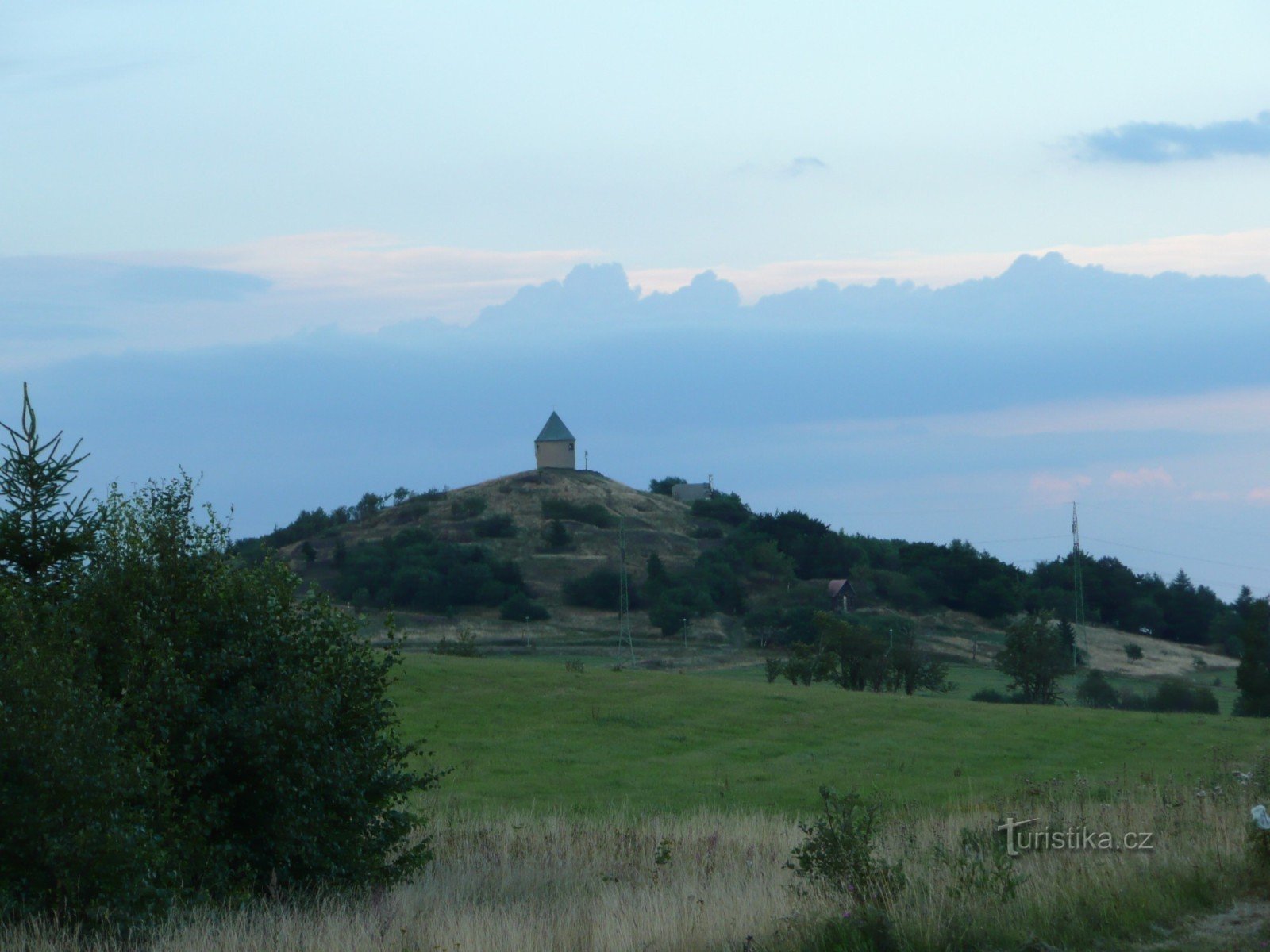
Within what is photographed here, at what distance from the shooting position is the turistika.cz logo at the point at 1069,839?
11219 millimetres

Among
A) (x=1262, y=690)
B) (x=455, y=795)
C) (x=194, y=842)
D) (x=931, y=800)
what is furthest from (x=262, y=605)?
(x=1262, y=690)

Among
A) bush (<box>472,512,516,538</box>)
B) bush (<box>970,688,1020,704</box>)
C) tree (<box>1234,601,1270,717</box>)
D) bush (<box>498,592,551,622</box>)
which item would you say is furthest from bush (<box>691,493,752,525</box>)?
tree (<box>1234,601,1270,717</box>)

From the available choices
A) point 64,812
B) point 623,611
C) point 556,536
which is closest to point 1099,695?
point 623,611

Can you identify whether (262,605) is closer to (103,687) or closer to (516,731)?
(103,687)

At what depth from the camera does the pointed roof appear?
15488cm

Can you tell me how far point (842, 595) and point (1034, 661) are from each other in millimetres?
53300

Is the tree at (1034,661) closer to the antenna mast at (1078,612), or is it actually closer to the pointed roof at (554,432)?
the antenna mast at (1078,612)

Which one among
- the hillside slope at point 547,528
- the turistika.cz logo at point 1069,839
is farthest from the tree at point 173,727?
the hillside slope at point 547,528

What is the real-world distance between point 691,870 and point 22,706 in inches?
282

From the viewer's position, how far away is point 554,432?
6117 inches

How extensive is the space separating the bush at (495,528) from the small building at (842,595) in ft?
115

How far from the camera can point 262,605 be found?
1265 cm

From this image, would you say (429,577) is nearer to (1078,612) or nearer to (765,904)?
(1078,612)

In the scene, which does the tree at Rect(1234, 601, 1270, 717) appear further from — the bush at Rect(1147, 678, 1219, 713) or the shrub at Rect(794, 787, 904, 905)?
the shrub at Rect(794, 787, 904, 905)
